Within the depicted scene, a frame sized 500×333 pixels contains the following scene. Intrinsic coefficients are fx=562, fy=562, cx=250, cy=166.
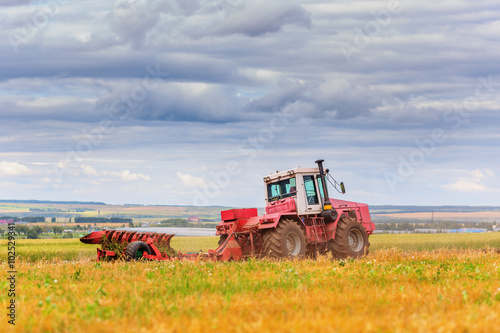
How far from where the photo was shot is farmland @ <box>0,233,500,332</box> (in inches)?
306

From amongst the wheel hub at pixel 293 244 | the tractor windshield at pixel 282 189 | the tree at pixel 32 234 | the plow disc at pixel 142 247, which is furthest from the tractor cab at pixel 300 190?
the tree at pixel 32 234

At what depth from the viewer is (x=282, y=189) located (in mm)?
21234

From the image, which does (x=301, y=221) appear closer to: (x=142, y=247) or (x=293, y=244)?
(x=293, y=244)

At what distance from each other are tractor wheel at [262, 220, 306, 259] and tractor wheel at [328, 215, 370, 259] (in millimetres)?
1668

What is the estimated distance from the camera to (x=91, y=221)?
110875 mm

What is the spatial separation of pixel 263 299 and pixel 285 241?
9.03 meters

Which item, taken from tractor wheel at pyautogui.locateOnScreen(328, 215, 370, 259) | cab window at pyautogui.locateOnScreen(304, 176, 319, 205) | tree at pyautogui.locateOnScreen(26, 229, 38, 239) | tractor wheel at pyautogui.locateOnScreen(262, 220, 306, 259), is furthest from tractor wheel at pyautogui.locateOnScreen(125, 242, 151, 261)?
tree at pyautogui.locateOnScreen(26, 229, 38, 239)

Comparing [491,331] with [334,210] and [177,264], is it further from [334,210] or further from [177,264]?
[334,210]

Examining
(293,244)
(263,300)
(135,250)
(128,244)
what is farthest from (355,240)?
(263,300)

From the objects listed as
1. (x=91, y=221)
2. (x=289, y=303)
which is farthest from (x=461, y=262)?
(x=91, y=221)

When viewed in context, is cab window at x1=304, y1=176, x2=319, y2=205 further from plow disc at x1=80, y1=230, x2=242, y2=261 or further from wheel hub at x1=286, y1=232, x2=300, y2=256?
plow disc at x1=80, y1=230, x2=242, y2=261

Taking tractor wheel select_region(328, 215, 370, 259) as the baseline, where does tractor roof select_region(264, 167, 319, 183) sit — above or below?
above

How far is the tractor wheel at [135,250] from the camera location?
19364mm

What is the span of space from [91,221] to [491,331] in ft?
359
